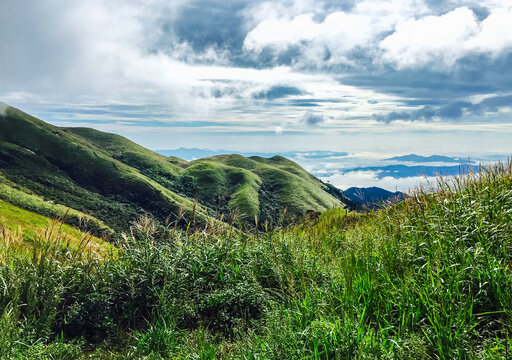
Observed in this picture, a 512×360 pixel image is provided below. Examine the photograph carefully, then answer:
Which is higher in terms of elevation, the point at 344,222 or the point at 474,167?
the point at 474,167

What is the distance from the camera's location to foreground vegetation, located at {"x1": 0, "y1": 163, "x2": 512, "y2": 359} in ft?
12.7

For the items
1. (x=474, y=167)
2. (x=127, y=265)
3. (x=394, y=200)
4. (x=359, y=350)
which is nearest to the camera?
(x=359, y=350)

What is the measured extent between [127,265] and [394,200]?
620 centimetres

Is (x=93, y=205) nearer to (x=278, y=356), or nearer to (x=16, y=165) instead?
(x=16, y=165)

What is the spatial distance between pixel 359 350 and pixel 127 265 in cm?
471

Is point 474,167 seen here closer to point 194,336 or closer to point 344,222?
point 344,222

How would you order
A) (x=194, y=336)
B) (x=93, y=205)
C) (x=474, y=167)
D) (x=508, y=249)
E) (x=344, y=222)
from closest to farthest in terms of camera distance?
(x=508, y=249) < (x=194, y=336) < (x=474, y=167) < (x=344, y=222) < (x=93, y=205)

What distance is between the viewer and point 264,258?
6.89 metres

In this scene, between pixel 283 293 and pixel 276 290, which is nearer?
pixel 283 293

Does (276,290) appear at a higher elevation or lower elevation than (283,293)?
lower

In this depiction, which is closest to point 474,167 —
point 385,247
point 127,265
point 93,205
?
point 385,247

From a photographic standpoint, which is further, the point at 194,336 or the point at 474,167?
the point at 474,167

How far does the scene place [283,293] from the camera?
5621 mm

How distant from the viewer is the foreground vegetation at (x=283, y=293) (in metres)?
3.88
